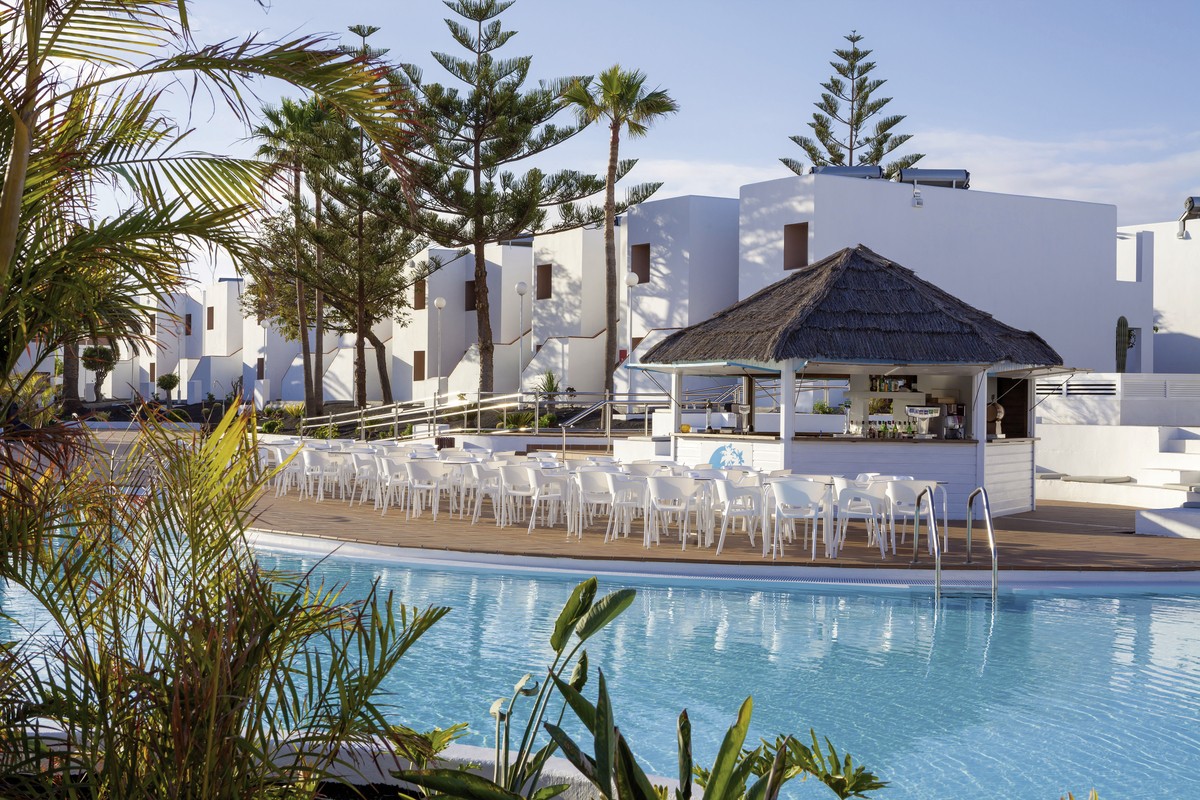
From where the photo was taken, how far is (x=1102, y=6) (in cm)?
1917

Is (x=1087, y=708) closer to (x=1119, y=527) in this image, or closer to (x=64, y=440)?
(x=64, y=440)

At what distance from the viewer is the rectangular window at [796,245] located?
24.7 m

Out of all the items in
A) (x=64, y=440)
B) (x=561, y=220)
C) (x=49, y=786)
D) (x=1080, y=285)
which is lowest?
(x=49, y=786)

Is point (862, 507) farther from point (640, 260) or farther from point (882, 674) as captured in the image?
point (640, 260)

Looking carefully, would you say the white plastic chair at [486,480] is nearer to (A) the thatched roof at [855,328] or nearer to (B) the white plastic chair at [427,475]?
(B) the white plastic chair at [427,475]

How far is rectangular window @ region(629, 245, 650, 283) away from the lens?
93.0 ft

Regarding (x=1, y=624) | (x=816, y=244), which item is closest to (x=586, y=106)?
(x=816, y=244)

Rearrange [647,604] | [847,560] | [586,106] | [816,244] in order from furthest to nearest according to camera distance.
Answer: [586,106], [816,244], [847,560], [647,604]

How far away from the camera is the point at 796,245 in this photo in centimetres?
2481

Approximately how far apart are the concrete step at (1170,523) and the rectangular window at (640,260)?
1673 centimetres


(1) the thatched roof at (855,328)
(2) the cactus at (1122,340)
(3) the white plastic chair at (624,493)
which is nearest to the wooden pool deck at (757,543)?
(3) the white plastic chair at (624,493)

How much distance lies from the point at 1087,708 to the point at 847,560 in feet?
13.4

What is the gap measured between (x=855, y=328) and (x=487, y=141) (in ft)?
50.3

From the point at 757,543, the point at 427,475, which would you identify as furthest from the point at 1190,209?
the point at 427,475
